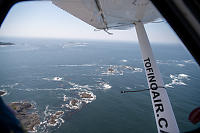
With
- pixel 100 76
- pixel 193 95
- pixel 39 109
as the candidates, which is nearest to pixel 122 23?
pixel 39 109

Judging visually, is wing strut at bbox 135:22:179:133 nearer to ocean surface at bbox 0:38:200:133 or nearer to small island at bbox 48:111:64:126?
ocean surface at bbox 0:38:200:133

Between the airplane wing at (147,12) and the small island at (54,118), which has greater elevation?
the airplane wing at (147,12)

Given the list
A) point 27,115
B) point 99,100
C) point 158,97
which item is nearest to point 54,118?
point 27,115

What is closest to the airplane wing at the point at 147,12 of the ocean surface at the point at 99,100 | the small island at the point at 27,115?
the ocean surface at the point at 99,100

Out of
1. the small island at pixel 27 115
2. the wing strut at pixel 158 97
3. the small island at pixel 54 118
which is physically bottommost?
the small island at pixel 54 118

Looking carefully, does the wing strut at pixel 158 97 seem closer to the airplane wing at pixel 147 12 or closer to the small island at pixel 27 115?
the airplane wing at pixel 147 12

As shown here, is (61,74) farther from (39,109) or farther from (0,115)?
(0,115)

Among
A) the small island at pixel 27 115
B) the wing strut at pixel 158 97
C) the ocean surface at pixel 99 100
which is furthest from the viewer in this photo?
the ocean surface at pixel 99 100

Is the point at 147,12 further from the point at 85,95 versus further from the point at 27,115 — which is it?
the point at 85,95

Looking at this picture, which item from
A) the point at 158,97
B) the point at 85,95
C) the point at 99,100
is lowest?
the point at 99,100
